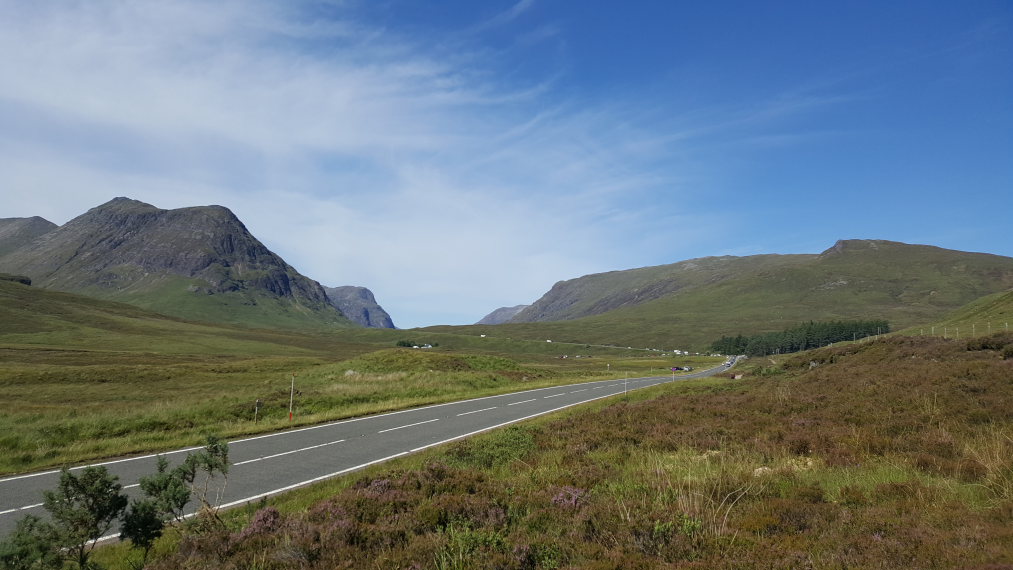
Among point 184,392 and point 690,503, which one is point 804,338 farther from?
point 690,503

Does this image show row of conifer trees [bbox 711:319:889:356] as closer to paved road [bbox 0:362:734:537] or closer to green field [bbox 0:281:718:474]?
green field [bbox 0:281:718:474]

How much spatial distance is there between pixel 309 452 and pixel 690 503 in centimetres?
1166

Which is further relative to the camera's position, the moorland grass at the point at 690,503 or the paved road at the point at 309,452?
the paved road at the point at 309,452

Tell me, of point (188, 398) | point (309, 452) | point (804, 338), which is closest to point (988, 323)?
point (309, 452)

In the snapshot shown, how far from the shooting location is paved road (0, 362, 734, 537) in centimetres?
1094

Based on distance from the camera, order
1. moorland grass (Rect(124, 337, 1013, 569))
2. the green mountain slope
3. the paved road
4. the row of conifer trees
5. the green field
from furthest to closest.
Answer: the row of conifer trees < the green mountain slope < the green field < the paved road < moorland grass (Rect(124, 337, 1013, 569))

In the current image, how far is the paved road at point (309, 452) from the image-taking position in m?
10.9

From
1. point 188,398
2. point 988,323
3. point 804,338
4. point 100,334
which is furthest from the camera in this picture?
point 804,338

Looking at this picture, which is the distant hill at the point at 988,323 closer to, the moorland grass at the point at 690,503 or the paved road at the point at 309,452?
the moorland grass at the point at 690,503

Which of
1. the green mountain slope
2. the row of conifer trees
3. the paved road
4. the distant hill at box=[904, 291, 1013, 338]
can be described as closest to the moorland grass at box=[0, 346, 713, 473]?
the paved road

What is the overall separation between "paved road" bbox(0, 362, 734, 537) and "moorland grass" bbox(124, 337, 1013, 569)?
5.89ft

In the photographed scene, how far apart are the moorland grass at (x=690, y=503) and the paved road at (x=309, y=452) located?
5.89 feet

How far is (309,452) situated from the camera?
1495 cm

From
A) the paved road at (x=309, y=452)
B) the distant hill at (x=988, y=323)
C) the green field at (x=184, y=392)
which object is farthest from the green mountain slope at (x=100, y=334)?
the distant hill at (x=988, y=323)
